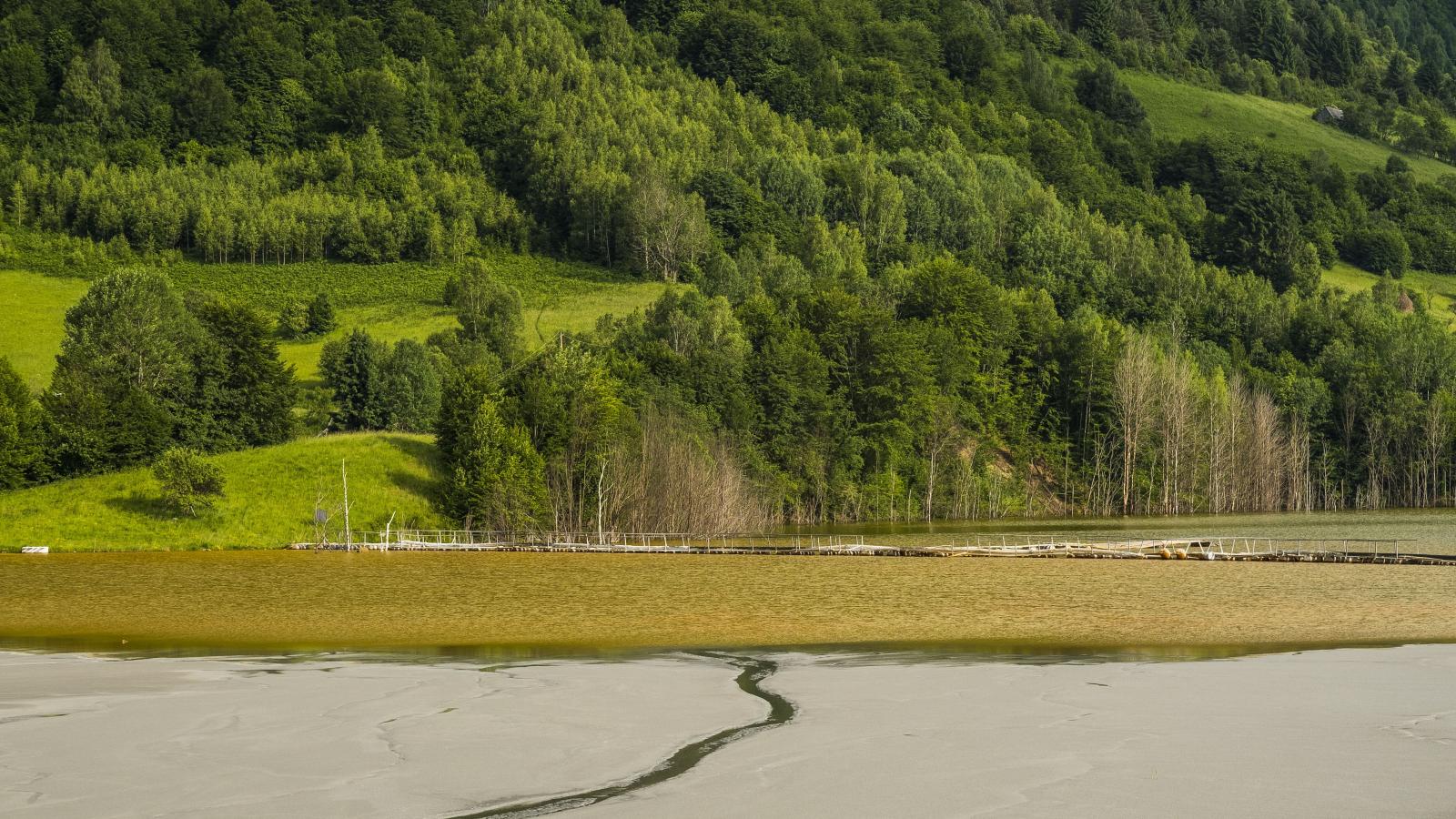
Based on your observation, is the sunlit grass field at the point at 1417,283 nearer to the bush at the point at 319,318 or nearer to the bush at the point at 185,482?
the bush at the point at 319,318

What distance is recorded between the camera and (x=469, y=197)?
16588cm

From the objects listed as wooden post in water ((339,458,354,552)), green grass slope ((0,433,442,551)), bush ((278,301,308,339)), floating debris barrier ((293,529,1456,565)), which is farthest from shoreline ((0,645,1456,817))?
bush ((278,301,308,339))

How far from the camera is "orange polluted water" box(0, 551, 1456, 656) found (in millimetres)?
33125

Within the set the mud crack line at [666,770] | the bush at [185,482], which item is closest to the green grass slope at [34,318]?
the bush at [185,482]

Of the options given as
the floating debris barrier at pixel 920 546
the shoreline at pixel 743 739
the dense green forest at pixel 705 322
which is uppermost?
the dense green forest at pixel 705 322

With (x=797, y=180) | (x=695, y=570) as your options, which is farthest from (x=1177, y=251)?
(x=695, y=570)

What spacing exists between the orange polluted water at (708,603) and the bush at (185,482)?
381 inches

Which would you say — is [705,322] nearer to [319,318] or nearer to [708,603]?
[319,318]

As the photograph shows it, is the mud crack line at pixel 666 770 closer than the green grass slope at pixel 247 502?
Yes

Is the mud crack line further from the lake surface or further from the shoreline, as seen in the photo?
the lake surface

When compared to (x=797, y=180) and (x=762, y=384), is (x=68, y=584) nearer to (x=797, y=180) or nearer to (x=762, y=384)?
(x=762, y=384)

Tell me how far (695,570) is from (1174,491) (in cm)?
7300

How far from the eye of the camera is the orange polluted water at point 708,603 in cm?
3312

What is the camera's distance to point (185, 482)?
7412cm
